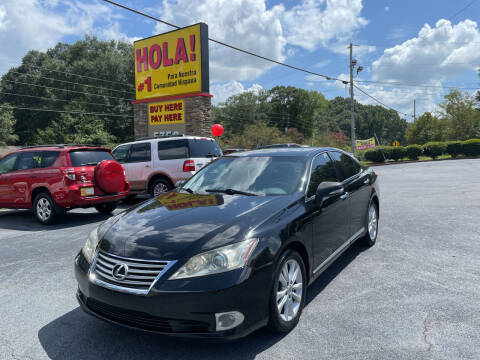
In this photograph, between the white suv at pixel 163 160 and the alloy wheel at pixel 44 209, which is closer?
the alloy wheel at pixel 44 209

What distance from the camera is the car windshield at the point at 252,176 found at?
3.80 meters

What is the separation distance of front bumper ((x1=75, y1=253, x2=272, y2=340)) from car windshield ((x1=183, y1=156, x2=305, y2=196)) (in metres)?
1.27

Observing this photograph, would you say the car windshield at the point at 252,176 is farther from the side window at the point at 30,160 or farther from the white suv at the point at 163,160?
the white suv at the point at 163,160

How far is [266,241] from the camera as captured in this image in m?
2.83

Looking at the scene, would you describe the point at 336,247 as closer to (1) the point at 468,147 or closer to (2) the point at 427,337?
(2) the point at 427,337

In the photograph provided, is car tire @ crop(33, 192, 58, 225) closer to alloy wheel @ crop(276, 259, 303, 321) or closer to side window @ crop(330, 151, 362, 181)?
side window @ crop(330, 151, 362, 181)

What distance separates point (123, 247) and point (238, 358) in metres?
1.20

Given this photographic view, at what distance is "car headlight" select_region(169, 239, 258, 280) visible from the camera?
2.56 m

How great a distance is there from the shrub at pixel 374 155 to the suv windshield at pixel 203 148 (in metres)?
26.2

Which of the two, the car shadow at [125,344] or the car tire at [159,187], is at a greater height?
the car tire at [159,187]

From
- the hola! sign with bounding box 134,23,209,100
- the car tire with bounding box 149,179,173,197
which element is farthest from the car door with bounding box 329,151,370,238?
the hola! sign with bounding box 134,23,209,100

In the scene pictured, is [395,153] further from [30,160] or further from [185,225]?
[185,225]

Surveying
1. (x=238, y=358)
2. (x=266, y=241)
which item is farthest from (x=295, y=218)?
(x=238, y=358)

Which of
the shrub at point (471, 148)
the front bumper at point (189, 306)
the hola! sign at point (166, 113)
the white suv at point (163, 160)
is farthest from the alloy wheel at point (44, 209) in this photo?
the shrub at point (471, 148)
